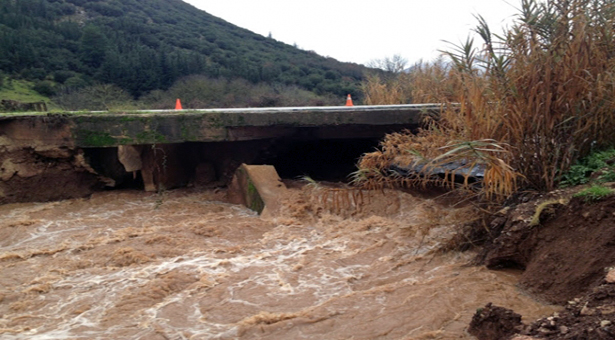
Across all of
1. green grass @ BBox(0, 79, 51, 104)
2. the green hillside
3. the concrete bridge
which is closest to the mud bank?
the concrete bridge

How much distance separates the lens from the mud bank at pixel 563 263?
109 inches

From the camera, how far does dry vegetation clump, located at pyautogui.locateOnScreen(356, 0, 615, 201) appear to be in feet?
14.8

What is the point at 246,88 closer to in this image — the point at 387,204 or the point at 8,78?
the point at 8,78

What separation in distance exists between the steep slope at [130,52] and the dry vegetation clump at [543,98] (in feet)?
74.7

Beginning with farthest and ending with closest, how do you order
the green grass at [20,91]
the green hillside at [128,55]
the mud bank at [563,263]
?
the green hillside at [128,55] → the green grass at [20,91] → the mud bank at [563,263]

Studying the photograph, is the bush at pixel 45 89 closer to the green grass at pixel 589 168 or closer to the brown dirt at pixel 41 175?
the brown dirt at pixel 41 175

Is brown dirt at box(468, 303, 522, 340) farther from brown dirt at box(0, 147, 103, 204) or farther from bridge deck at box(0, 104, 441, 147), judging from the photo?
brown dirt at box(0, 147, 103, 204)

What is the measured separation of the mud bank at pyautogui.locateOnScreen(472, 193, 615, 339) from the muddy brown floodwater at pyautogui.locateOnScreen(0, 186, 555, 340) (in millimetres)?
170

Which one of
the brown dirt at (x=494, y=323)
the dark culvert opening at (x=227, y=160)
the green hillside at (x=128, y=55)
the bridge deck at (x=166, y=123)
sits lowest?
the brown dirt at (x=494, y=323)

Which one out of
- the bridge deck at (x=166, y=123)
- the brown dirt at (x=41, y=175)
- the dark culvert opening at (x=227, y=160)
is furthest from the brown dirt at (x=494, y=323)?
the brown dirt at (x=41, y=175)

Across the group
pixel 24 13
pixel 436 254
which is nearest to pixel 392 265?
pixel 436 254

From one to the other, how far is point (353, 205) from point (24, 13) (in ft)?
99.1

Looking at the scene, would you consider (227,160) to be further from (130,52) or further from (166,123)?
(130,52)

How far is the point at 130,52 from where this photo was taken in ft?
96.9
